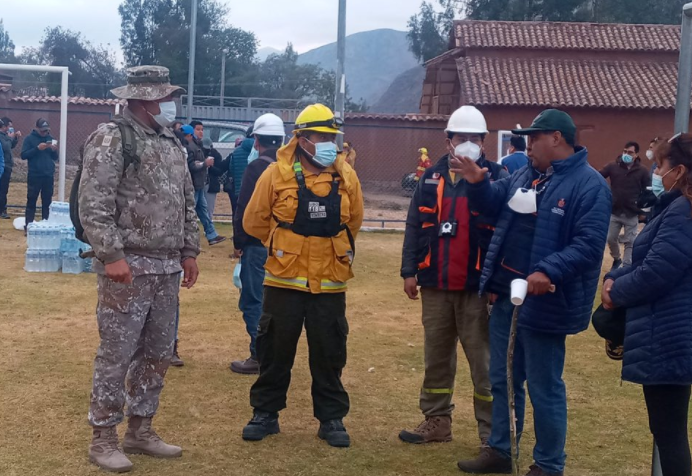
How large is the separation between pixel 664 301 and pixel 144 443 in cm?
298

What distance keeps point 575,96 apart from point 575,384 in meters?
22.2

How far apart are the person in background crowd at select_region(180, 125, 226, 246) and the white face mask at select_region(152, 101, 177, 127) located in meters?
6.90

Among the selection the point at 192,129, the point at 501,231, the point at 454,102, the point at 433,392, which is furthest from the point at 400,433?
the point at 454,102

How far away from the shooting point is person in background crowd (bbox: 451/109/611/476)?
4441mm

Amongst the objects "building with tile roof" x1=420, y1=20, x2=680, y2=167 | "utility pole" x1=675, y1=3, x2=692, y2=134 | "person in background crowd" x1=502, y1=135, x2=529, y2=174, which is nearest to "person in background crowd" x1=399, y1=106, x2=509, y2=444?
"utility pole" x1=675, y1=3, x2=692, y2=134

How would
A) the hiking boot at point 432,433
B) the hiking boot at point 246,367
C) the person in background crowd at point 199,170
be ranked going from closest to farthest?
1. the hiking boot at point 432,433
2. the hiking boot at point 246,367
3. the person in background crowd at point 199,170

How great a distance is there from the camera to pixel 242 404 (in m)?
6.17

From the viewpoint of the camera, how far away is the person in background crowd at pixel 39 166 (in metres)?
14.7

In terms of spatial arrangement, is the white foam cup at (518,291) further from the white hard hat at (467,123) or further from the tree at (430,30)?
the tree at (430,30)

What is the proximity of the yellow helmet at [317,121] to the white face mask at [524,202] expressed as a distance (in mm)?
1359

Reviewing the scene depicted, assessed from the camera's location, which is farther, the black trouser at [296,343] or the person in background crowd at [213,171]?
the person in background crowd at [213,171]

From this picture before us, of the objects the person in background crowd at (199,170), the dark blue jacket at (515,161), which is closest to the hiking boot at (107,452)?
the dark blue jacket at (515,161)

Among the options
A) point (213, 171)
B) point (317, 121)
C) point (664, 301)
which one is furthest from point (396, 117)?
point (664, 301)

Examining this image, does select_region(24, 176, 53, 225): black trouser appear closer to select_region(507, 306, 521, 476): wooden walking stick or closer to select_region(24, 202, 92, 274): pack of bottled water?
select_region(24, 202, 92, 274): pack of bottled water
